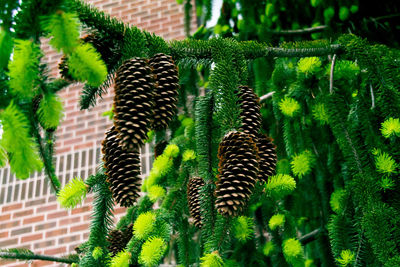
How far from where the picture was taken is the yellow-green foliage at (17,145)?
88cm

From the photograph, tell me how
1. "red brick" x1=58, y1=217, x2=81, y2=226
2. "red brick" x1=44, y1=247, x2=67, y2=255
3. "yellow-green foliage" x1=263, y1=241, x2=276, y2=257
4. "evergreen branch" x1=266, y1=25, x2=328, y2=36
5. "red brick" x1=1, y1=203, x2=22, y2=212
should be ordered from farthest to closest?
"red brick" x1=1, y1=203, x2=22, y2=212
"red brick" x1=58, y1=217, x2=81, y2=226
"red brick" x1=44, y1=247, x2=67, y2=255
"evergreen branch" x1=266, y1=25, x2=328, y2=36
"yellow-green foliage" x1=263, y1=241, x2=276, y2=257

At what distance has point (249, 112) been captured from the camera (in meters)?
1.47

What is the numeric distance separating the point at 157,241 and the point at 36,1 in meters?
1.01

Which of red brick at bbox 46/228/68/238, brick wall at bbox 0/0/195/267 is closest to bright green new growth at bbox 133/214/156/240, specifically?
brick wall at bbox 0/0/195/267

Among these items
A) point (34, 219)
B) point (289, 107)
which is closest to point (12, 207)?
point (34, 219)

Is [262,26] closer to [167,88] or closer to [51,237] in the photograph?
[167,88]

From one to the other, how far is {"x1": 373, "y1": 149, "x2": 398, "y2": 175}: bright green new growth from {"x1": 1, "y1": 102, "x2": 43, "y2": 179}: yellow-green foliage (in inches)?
48.8

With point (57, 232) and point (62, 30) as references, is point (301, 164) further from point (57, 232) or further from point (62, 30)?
point (57, 232)

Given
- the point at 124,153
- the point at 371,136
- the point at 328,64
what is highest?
the point at 328,64

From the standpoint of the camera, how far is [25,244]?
13.8ft

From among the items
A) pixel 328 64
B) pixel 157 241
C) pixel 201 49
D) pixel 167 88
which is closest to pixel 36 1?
pixel 167 88

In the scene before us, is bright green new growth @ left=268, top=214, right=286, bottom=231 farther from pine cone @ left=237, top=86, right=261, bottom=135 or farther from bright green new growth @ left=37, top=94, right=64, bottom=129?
bright green new growth @ left=37, top=94, right=64, bottom=129

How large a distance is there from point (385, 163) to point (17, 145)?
1.29m

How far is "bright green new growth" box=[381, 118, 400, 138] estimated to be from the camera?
159cm
